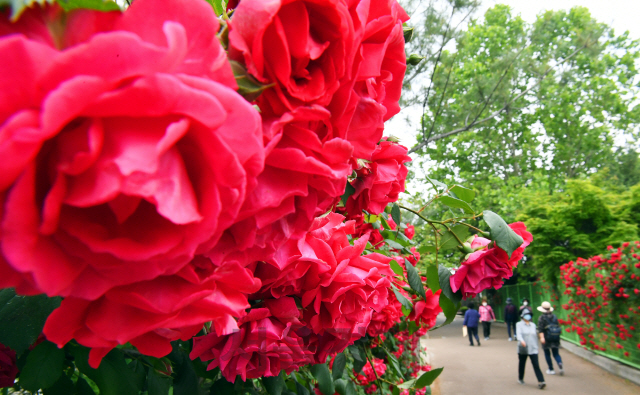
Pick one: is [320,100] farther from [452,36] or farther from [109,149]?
[452,36]

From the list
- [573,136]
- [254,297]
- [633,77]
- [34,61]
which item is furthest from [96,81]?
[633,77]

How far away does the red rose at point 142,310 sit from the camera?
395 millimetres

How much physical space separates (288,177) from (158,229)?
168mm

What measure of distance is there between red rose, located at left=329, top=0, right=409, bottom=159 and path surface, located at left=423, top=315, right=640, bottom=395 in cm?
1095

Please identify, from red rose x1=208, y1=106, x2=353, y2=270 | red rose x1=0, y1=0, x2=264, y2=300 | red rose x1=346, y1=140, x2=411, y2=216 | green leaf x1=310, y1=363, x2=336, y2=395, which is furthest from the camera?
green leaf x1=310, y1=363, x2=336, y2=395

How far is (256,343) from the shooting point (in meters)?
0.99

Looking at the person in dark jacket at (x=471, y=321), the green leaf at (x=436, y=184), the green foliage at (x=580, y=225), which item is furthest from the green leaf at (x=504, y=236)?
the green foliage at (x=580, y=225)

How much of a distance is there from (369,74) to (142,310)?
15.5 inches

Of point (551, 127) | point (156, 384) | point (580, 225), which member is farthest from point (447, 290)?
point (551, 127)

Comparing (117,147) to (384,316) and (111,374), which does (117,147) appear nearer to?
(111,374)

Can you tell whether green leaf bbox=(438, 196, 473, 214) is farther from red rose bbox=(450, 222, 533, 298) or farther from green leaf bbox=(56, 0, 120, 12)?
green leaf bbox=(56, 0, 120, 12)

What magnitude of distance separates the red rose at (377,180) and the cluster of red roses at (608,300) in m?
11.0

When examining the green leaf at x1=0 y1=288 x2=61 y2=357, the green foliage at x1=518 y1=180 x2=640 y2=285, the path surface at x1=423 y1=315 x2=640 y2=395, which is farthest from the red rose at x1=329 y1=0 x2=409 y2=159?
the green foliage at x1=518 y1=180 x2=640 y2=285

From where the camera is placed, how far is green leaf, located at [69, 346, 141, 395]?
122cm
